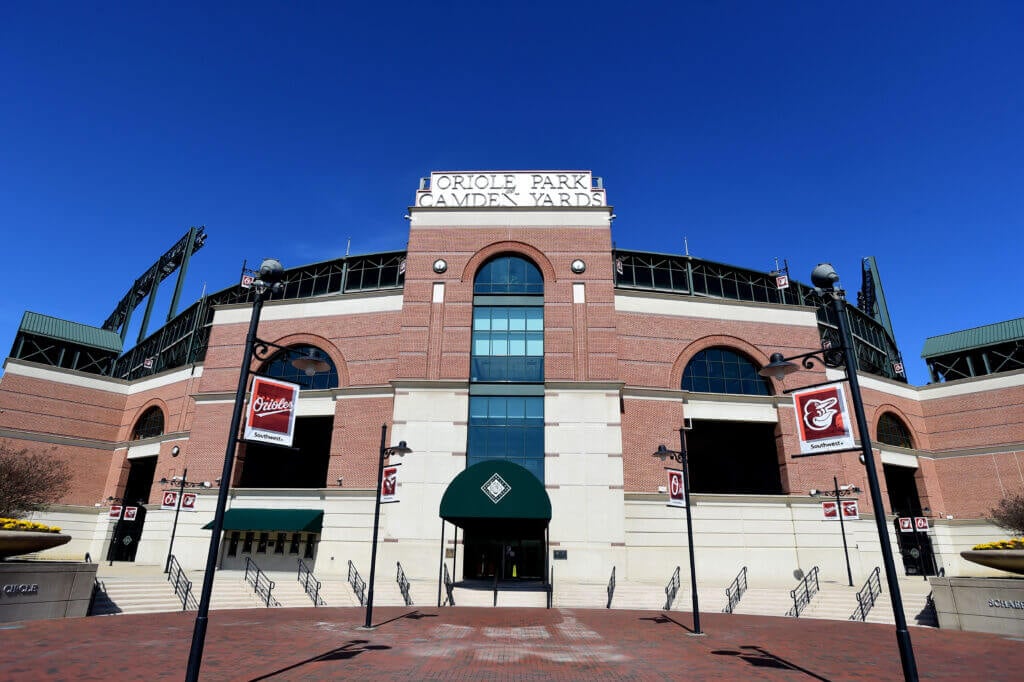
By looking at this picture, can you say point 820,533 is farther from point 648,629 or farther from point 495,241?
point 495,241

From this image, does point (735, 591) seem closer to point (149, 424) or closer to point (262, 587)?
point (262, 587)

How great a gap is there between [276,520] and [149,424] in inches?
809

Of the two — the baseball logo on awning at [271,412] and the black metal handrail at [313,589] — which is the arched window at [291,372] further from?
Result: the baseball logo on awning at [271,412]

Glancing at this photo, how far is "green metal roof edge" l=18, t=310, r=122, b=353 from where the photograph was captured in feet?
150

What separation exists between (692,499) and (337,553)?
1869 cm

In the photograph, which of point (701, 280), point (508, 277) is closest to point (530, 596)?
point (508, 277)

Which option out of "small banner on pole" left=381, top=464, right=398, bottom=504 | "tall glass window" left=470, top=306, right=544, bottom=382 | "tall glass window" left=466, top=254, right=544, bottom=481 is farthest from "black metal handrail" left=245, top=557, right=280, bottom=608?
"tall glass window" left=470, top=306, right=544, bottom=382

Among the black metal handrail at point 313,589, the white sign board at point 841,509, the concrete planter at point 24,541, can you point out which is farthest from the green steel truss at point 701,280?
the concrete planter at point 24,541

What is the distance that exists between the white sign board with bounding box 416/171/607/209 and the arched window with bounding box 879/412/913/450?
2496cm

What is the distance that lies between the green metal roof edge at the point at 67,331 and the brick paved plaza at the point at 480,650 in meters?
39.7

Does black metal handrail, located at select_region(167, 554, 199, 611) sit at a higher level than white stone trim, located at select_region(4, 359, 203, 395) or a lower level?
lower

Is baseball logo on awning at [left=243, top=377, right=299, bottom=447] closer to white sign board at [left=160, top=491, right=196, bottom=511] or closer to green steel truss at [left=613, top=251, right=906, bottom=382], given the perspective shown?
white sign board at [left=160, top=491, right=196, bottom=511]

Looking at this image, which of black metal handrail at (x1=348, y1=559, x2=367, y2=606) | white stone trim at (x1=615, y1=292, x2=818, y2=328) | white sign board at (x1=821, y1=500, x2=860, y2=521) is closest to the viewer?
black metal handrail at (x1=348, y1=559, x2=367, y2=606)

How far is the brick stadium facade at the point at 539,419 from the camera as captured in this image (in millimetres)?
27891
